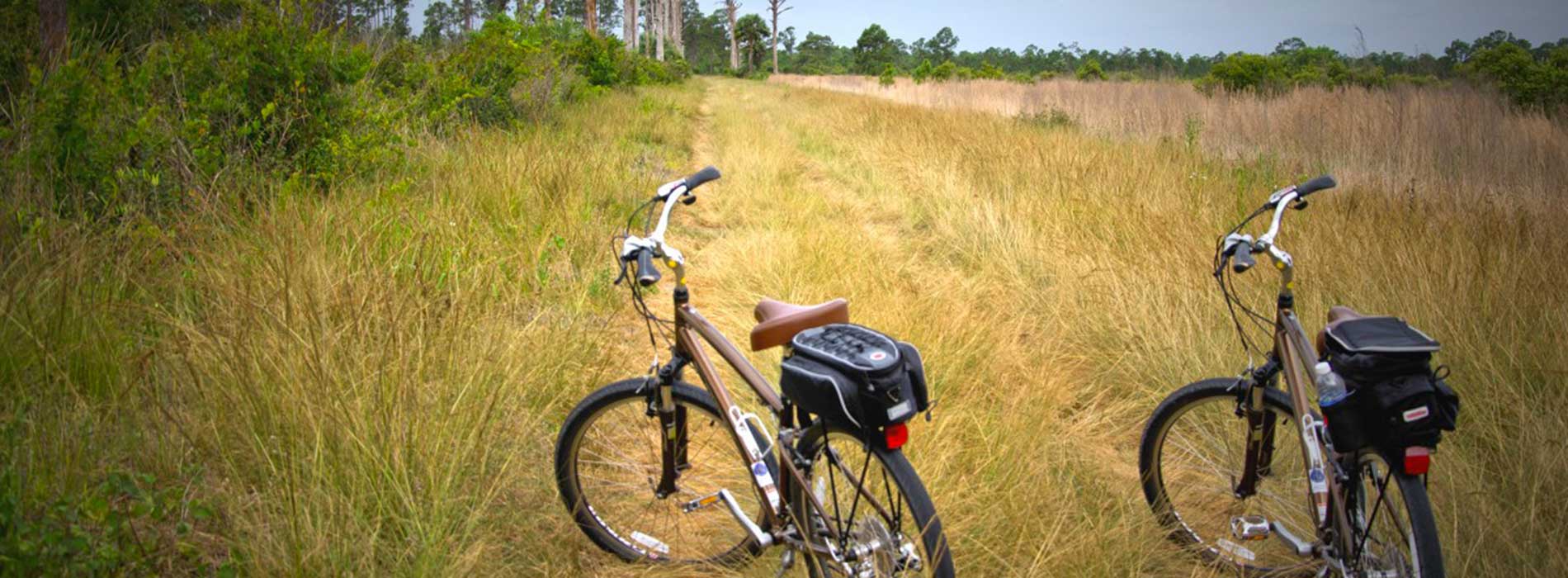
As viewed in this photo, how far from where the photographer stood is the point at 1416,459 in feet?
5.96

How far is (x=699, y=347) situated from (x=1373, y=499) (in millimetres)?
2088

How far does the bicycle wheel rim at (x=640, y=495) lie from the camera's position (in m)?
2.48

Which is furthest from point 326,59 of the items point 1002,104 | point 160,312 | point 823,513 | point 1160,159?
point 1002,104

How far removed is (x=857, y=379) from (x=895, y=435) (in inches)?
6.8

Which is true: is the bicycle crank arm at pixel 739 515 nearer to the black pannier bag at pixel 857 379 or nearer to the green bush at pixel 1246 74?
the black pannier bag at pixel 857 379

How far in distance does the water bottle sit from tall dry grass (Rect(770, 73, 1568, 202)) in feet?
14.1

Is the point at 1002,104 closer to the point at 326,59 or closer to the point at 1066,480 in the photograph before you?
the point at 326,59

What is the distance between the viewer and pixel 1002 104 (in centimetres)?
1611

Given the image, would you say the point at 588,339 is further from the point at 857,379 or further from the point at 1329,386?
the point at 1329,386

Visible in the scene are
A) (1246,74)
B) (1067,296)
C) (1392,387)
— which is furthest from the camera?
(1246,74)

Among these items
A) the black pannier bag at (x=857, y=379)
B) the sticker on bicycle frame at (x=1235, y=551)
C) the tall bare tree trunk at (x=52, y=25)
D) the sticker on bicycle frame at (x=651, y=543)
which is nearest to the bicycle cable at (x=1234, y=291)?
the sticker on bicycle frame at (x=1235, y=551)

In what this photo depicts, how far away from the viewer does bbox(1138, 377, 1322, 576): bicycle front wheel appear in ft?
8.11

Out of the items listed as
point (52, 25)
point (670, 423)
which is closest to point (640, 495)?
point (670, 423)

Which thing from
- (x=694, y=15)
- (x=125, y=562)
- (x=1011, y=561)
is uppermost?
(x=694, y=15)
